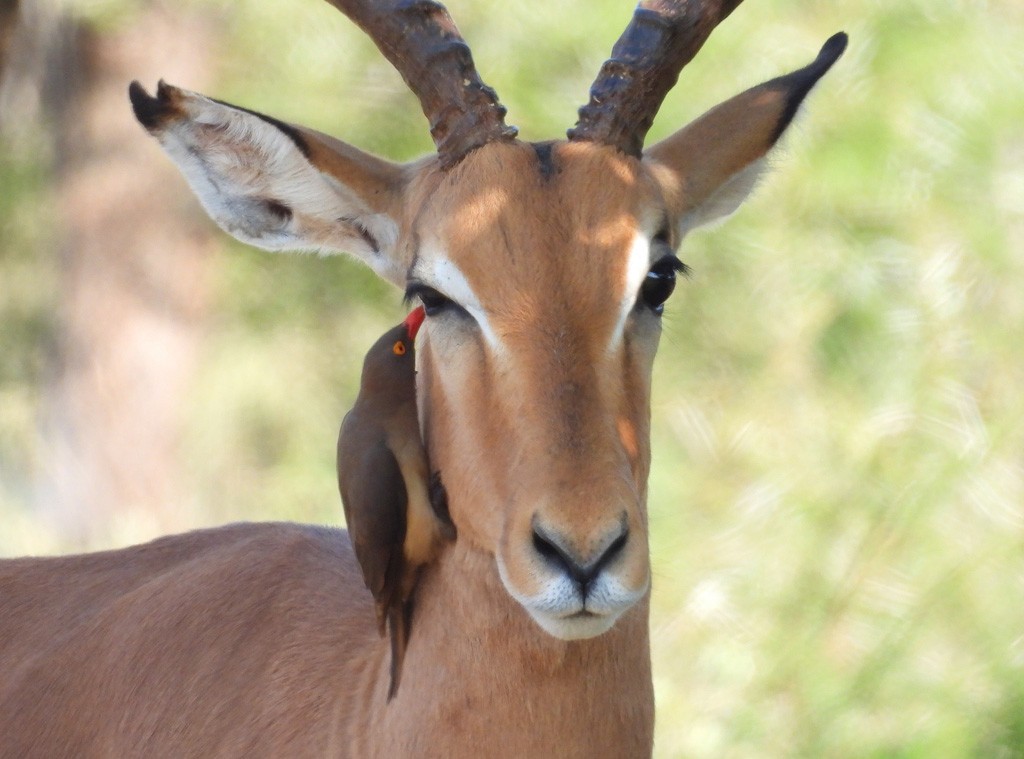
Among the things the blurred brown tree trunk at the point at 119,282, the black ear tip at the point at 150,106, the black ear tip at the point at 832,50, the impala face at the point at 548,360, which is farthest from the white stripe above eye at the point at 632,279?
the blurred brown tree trunk at the point at 119,282

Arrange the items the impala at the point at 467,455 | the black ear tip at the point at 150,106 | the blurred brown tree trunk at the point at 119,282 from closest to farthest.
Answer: the impala at the point at 467,455 → the black ear tip at the point at 150,106 → the blurred brown tree trunk at the point at 119,282

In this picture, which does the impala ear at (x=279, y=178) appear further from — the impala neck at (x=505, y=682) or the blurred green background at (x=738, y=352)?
the blurred green background at (x=738, y=352)

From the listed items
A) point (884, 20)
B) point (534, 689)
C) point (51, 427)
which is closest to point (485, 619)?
point (534, 689)

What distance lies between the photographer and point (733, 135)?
4637mm

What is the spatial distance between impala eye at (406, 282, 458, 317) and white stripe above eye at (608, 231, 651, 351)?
0.46 meters

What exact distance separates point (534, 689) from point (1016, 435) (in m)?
6.05

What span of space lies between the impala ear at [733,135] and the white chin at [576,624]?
5.07 ft

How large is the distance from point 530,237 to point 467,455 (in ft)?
1.93

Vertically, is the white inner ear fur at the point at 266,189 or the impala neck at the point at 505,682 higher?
the white inner ear fur at the point at 266,189

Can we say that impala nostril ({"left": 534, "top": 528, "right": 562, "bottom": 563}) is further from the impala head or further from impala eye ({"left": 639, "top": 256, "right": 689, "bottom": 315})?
impala eye ({"left": 639, "top": 256, "right": 689, "bottom": 315})

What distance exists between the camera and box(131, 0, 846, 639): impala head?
11.4 ft

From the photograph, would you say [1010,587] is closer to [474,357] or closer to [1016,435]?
[1016,435]

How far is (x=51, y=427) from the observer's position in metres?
12.2

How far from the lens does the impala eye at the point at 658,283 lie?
4.00m
